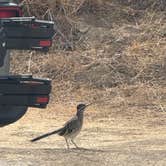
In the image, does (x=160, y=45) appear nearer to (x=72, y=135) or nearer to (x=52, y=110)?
(x=52, y=110)

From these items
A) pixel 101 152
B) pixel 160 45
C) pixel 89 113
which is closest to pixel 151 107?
pixel 89 113

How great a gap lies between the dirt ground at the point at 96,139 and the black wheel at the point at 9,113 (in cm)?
206

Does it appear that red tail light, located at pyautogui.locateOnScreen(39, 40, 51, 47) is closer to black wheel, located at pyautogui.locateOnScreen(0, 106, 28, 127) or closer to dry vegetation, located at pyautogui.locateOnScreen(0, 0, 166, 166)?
black wheel, located at pyautogui.locateOnScreen(0, 106, 28, 127)

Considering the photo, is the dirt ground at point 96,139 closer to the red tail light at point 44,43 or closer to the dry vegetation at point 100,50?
the dry vegetation at point 100,50

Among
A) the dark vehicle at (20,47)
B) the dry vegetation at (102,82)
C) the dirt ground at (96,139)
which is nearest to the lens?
the dark vehicle at (20,47)

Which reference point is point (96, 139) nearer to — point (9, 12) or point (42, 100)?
point (42, 100)

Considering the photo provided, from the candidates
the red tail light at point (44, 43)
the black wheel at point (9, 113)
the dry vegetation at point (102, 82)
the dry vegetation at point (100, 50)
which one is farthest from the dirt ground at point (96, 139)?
the red tail light at point (44, 43)

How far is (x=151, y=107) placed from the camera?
1522 cm

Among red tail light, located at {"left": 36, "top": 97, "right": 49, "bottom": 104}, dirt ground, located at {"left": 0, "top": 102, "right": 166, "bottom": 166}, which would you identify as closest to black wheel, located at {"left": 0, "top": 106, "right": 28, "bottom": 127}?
red tail light, located at {"left": 36, "top": 97, "right": 49, "bottom": 104}

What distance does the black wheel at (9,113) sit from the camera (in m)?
6.40

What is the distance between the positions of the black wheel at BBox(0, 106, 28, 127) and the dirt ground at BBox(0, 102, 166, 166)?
2.06m

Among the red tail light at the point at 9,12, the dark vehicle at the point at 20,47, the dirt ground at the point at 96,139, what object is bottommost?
the dirt ground at the point at 96,139

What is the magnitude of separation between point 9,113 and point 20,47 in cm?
62

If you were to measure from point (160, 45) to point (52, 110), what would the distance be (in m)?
4.69
